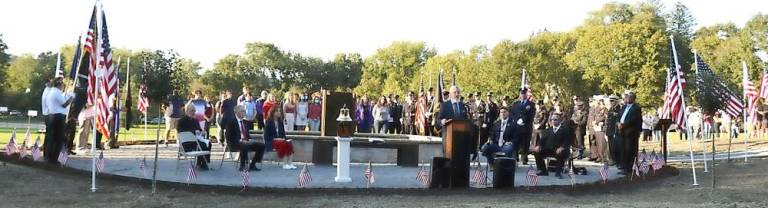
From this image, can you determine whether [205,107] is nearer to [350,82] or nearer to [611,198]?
[611,198]

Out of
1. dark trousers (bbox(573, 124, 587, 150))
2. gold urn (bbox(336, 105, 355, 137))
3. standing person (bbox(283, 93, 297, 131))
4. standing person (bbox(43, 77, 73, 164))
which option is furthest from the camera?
standing person (bbox(283, 93, 297, 131))

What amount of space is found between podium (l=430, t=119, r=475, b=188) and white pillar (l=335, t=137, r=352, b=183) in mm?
1571

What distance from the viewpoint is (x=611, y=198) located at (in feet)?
36.7

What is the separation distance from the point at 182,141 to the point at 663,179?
29.0 feet

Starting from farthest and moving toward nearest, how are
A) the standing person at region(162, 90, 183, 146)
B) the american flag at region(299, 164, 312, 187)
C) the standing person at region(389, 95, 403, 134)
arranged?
1. the standing person at region(389, 95, 403, 134)
2. the standing person at region(162, 90, 183, 146)
3. the american flag at region(299, 164, 312, 187)

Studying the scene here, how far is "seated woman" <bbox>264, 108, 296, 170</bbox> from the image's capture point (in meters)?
14.4

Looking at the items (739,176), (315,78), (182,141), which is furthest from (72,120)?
(315,78)

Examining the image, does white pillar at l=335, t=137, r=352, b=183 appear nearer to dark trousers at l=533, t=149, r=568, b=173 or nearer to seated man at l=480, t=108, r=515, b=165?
seated man at l=480, t=108, r=515, b=165

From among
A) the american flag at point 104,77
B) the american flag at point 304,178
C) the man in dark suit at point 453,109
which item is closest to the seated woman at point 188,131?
the american flag at point 104,77

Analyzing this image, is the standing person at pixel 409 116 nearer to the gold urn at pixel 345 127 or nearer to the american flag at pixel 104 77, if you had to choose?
the american flag at pixel 104 77

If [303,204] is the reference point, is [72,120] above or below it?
above

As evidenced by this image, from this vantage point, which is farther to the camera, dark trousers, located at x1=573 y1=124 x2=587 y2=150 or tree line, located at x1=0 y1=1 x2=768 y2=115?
tree line, located at x1=0 y1=1 x2=768 y2=115

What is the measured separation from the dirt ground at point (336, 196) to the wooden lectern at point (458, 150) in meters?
0.44

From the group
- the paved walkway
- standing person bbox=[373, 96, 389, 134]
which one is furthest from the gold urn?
standing person bbox=[373, 96, 389, 134]
